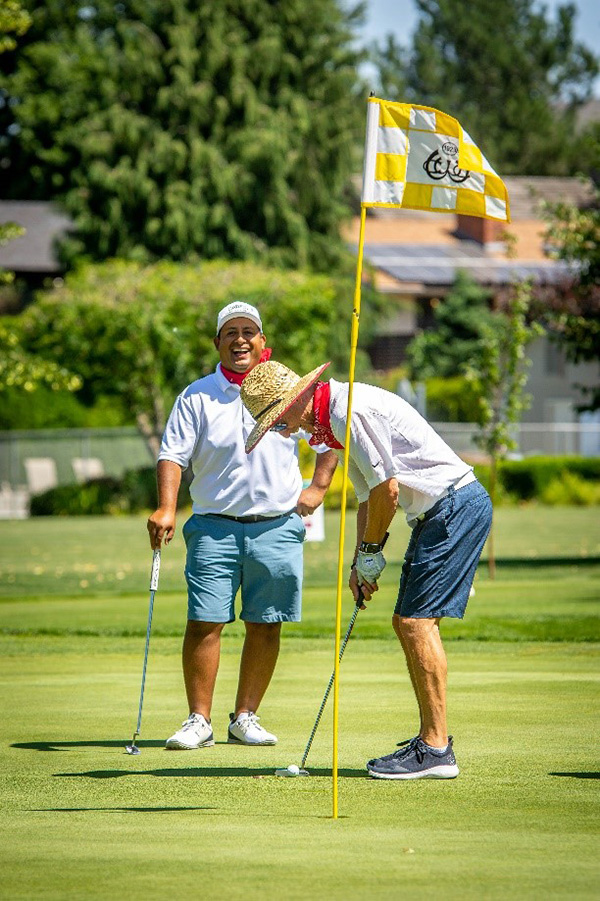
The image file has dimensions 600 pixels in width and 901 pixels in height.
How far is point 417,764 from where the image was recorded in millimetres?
6641

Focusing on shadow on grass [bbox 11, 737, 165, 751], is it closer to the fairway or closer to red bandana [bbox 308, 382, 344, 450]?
the fairway

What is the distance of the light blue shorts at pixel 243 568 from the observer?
7.85 m

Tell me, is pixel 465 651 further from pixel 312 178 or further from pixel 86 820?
pixel 312 178

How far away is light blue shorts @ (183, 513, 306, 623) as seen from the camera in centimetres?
785

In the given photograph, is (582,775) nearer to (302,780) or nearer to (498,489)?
(302,780)

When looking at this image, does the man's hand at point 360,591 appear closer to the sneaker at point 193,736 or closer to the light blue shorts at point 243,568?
the light blue shorts at point 243,568

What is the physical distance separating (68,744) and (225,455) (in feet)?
5.14

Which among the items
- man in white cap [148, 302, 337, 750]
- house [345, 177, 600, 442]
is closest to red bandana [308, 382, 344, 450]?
man in white cap [148, 302, 337, 750]

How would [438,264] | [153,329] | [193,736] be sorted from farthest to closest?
[438,264] < [153,329] < [193,736]

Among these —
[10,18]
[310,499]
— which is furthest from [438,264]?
[310,499]

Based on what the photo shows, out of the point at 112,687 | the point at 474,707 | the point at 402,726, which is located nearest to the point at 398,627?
the point at 402,726

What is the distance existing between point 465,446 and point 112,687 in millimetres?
35052

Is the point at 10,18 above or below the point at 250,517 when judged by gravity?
above

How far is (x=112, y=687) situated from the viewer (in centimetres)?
991
